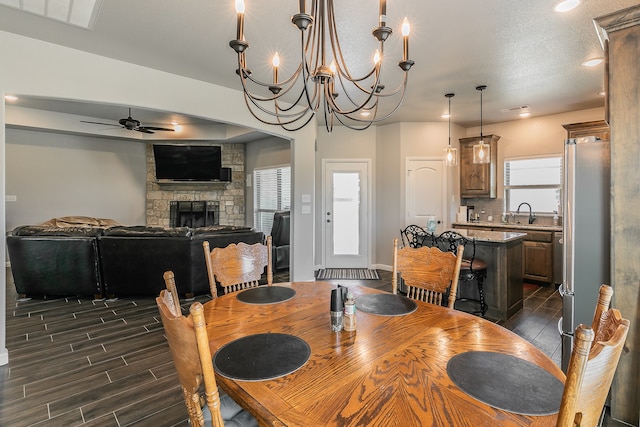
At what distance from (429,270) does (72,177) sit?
7530mm

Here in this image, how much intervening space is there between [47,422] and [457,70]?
14.6ft

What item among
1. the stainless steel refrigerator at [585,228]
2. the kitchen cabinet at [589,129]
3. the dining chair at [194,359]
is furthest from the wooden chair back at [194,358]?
the kitchen cabinet at [589,129]

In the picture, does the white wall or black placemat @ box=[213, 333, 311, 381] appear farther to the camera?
the white wall

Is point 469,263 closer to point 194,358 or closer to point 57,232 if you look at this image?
point 194,358

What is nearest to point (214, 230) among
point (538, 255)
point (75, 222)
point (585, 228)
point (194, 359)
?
point (75, 222)

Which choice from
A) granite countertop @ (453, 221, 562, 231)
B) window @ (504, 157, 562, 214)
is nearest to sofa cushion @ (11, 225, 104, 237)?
granite countertop @ (453, 221, 562, 231)

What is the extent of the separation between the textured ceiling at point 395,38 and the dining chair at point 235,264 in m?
1.75

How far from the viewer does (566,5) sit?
224 cm

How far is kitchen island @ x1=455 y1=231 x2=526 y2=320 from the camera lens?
344 cm

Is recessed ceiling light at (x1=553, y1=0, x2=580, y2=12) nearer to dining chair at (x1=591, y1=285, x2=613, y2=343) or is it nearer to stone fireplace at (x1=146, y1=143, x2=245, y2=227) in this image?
dining chair at (x1=591, y1=285, x2=613, y2=343)

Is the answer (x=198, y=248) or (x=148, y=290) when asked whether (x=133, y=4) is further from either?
(x=148, y=290)

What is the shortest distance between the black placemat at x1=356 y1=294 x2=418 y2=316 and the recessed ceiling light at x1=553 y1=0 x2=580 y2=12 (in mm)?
2313

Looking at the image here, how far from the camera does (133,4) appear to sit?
2.31 m

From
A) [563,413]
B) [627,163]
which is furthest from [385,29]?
[627,163]
